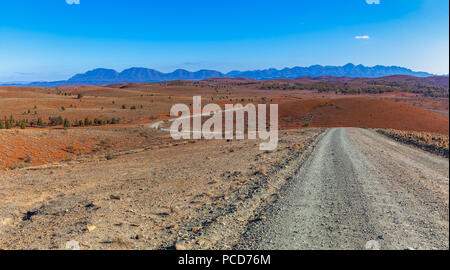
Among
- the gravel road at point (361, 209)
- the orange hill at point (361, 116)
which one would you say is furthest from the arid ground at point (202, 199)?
the orange hill at point (361, 116)

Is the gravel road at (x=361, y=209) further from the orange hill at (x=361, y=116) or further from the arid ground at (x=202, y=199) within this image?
the orange hill at (x=361, y=116)

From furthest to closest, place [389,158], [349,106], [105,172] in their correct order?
[349,106]
[105,172]
[389,158]

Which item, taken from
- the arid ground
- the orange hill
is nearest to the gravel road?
the arid ground

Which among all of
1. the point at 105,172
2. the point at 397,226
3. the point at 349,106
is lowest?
the point at 105,172

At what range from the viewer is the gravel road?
415cm

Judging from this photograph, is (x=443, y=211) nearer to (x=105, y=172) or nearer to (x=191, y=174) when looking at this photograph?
(x=191, y=174)

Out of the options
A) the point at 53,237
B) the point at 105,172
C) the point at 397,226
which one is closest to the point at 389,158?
the point at 397,226

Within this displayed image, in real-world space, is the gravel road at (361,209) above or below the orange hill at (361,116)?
below

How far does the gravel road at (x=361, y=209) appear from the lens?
4152 millimetres

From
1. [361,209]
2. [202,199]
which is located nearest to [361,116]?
[361,209]

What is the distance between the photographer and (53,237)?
493 centimetres

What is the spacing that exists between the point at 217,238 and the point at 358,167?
21.2ft

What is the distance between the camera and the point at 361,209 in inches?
213

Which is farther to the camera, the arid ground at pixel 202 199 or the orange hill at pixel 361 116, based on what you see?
the orange hill at pixel 361 116
